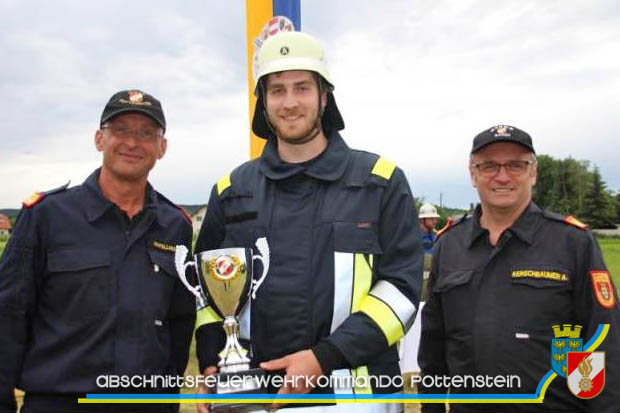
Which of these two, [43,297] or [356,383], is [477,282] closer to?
[356,383]

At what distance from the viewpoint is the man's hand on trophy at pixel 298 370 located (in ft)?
8.33

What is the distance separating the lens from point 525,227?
3.29 metres

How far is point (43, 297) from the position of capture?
9.97 feet

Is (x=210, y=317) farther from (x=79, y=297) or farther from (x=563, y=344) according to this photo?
(x=563, y=344)

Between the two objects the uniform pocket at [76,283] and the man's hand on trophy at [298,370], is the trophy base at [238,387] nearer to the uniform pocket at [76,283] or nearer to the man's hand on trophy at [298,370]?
the man's hand on trophy at [298,370]

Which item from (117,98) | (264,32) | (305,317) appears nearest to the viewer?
(305,317)

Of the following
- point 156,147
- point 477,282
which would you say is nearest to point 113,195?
point 156,147

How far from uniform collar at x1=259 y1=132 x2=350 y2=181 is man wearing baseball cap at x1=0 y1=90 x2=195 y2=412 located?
0.73 meters

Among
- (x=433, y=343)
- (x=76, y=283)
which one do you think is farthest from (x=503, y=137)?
(x=76, y=283)

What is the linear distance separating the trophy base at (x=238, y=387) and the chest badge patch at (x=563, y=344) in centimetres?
150

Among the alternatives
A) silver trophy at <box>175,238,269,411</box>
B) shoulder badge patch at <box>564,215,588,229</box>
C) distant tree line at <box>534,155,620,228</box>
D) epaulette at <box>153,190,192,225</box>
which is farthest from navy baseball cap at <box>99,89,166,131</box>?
distant tree line at <box>534,155,620,228</box>

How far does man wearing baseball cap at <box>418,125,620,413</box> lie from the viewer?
305 centimetres

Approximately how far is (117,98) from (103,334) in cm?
121

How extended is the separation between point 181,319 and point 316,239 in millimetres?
1130
